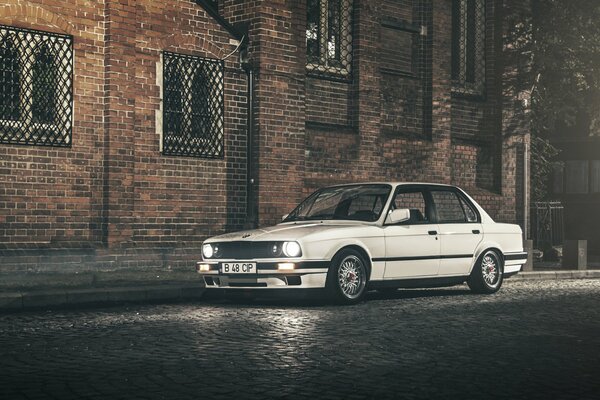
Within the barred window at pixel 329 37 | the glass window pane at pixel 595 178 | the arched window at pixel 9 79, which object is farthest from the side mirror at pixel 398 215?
the glass window pane at pixel 595 178

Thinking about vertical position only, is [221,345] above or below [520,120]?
below

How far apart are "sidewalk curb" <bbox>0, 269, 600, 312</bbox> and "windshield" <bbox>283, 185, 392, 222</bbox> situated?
5.65 ft

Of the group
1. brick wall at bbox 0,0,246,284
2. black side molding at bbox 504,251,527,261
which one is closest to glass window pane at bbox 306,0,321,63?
brick wall at bbox 0,0,246,284

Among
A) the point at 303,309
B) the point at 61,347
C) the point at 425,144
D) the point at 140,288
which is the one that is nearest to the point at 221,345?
the point at 61,347

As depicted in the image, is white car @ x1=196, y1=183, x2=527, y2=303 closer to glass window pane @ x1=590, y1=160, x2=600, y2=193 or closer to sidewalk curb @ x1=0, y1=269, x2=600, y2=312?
sidewalk curb @ x1=0, y1=269, x2=600, y2=312

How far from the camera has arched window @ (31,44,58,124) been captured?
50.4 ft

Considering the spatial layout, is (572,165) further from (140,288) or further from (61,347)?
(61,347)

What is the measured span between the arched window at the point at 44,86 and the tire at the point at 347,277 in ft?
19.5

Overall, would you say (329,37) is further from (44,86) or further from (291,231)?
(291,231)

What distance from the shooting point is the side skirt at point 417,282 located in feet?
41.3

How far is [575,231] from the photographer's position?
39.5 m

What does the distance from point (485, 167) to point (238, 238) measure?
13.0 metres

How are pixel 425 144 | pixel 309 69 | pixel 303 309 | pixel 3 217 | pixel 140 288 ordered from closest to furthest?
pixel 303 309
pixel 140 288
pixel 3 217
pixel 309 69
pixel 425 144

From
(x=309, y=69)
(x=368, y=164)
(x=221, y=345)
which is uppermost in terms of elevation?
(x=309, y=69)
